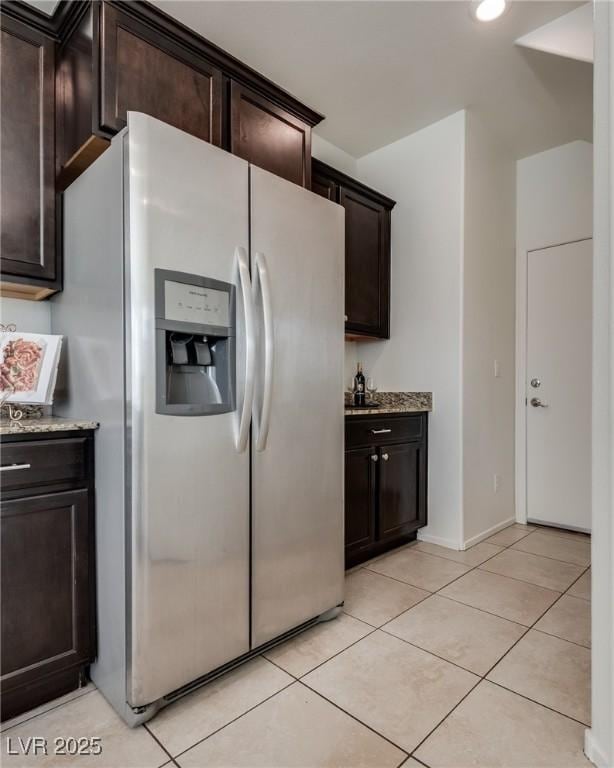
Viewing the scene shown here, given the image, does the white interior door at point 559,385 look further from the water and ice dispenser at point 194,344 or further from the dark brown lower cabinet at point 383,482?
the water and ice dispenser at point 194,344

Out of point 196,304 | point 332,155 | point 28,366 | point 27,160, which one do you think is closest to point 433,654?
point 196,304

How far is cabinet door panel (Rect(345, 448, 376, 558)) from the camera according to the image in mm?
2490

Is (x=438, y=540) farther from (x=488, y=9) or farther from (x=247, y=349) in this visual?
(x=488, y=9)

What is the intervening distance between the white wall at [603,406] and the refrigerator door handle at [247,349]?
1.07 meters

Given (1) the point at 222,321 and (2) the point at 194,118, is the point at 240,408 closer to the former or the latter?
(1) the point at 222,321

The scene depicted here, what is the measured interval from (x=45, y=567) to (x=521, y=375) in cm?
340

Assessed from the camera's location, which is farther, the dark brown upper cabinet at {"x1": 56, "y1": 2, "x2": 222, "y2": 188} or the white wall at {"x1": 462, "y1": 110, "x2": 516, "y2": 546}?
the white wall at {"x1": 462, "y1": 110, "x2": 516, "y2": 546}

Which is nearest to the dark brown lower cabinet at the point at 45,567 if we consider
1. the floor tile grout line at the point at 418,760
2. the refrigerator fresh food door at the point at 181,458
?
the refrigerator fresh food door at the point at 181,458

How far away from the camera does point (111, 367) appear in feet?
4.83

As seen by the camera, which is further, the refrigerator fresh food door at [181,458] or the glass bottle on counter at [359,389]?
the glass bottle on counter at [359,389]

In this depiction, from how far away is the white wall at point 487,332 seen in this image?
3.01 m

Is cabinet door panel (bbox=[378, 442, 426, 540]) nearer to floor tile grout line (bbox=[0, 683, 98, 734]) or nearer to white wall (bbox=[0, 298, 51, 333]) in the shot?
floor tile grout line (bbox=[0, 683, 98, 734])

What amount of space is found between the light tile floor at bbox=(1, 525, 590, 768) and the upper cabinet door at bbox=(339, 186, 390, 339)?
1.75m

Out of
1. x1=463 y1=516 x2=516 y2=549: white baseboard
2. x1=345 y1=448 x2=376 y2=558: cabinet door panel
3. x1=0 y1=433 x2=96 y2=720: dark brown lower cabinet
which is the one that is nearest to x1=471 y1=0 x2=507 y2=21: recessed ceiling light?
x1=345 y1=448 x2=376 y2=558: cabinet door panel
